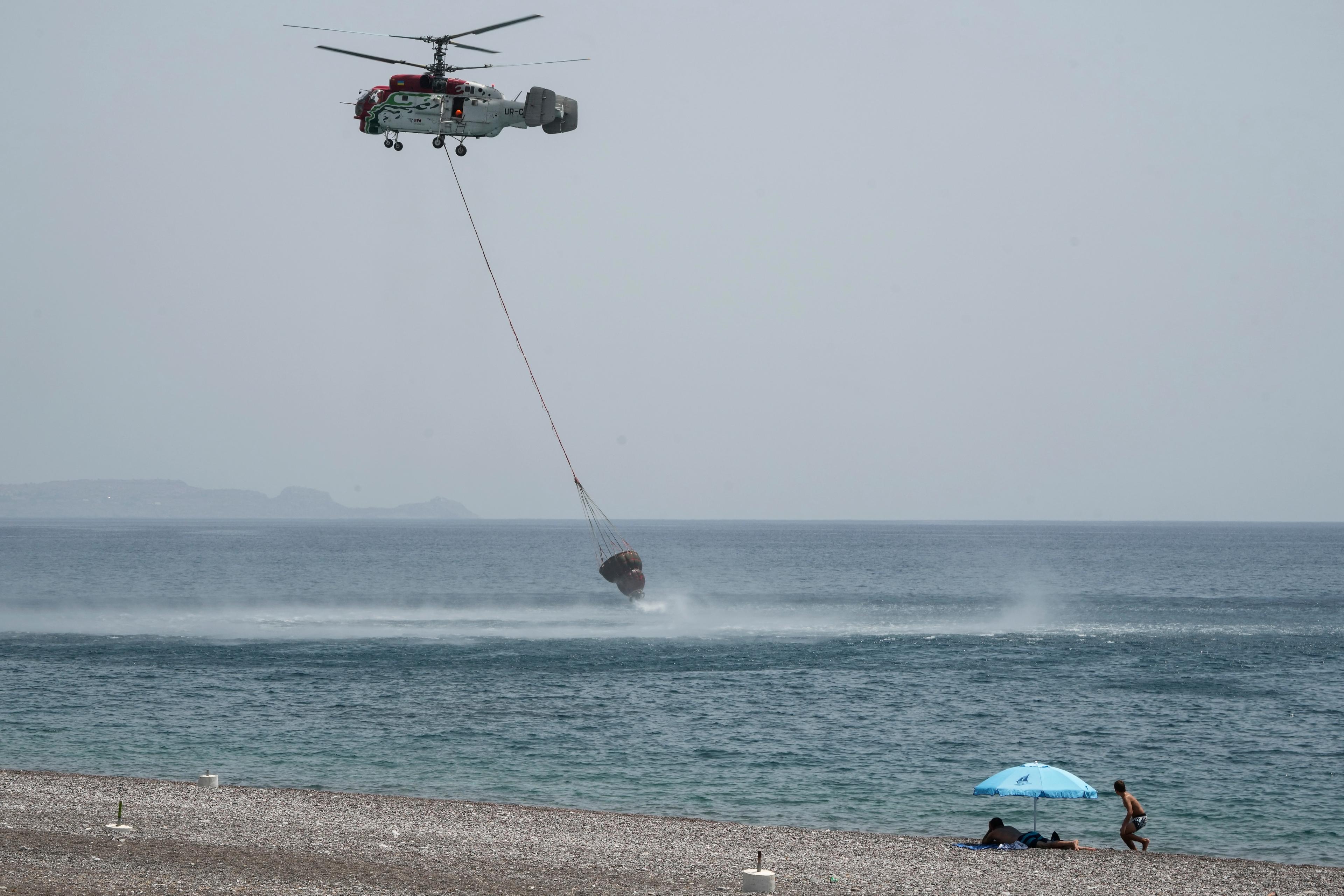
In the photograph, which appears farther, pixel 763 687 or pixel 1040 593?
pixel 1040 593

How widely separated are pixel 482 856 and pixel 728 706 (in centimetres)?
2451

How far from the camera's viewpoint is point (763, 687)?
50312mm

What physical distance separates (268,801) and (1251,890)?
1996cm

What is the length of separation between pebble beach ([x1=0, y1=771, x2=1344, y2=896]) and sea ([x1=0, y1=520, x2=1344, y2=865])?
8.40ft

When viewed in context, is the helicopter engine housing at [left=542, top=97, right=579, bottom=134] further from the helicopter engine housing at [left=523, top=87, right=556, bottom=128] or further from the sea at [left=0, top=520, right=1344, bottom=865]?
the sea at [left=0, top=520, right=1344, bottom=865]

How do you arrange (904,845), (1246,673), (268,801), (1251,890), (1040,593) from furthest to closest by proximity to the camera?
1. (1040,593)
2. (1246,673)
3. (268,801)
4. (904,845)
5. (1251,890)

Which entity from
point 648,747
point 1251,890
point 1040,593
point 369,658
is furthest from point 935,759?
point 1040,593

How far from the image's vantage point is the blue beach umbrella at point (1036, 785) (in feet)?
80.2

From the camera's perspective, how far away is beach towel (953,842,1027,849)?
23.8 meters

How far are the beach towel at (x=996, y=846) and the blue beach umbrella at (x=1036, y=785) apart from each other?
697 millimetres

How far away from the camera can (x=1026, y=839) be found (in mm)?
24094

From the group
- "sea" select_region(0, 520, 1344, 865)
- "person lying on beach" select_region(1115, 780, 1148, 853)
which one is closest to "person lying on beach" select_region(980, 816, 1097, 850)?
"person lying on beach" select_region(1115, 780, 1148, 853)

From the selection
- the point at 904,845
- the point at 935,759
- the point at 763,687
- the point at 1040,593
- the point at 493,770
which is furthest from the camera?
the point at 1040,593

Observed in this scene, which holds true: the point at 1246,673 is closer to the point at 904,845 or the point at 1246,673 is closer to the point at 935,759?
the point at 935,759
